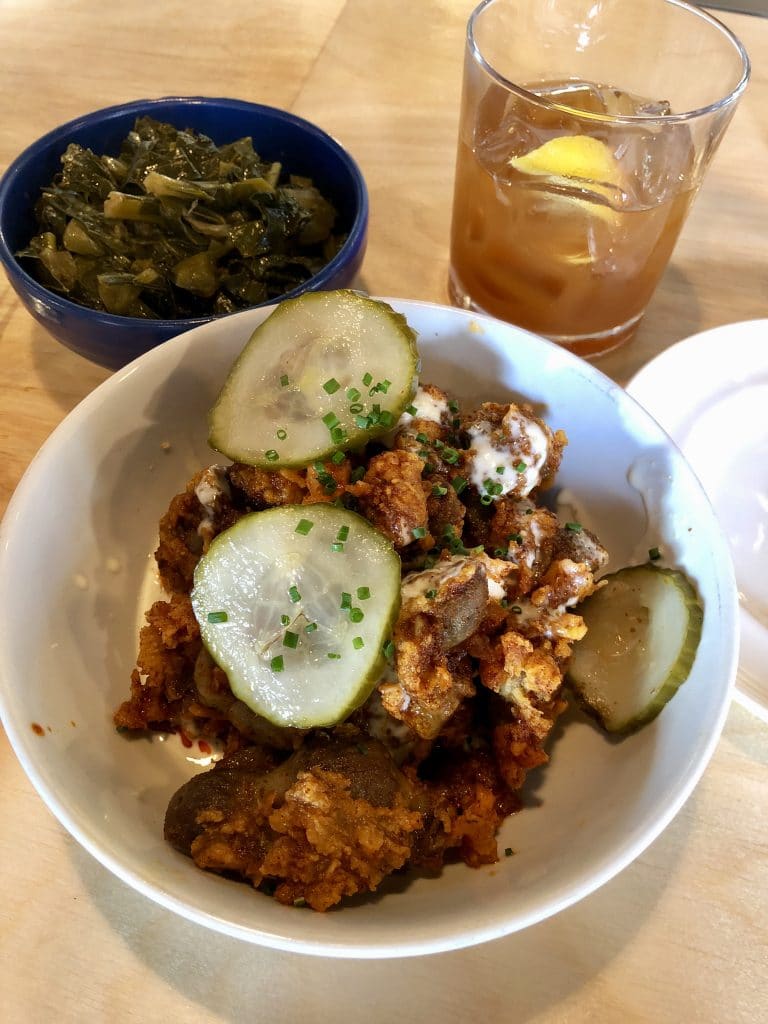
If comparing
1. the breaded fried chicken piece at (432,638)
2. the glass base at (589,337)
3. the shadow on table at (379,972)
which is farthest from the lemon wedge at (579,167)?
the shadow on table at (379,972)

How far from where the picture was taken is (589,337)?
6.61 feet

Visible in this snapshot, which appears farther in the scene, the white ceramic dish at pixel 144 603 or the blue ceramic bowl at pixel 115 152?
the blue ceramic bowl at pixel 115 152

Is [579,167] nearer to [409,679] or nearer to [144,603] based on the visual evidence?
[409,679]

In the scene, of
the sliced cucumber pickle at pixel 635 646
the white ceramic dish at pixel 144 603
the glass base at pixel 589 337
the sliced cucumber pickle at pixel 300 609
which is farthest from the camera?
the glass base at pixel 589 337

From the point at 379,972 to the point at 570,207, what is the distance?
158cm

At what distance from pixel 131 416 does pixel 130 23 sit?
8.03ft

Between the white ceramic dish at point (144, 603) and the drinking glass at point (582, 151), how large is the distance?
0.40 m

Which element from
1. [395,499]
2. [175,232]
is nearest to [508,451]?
[395,499]

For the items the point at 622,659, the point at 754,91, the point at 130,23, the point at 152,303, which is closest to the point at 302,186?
the point at 152,303

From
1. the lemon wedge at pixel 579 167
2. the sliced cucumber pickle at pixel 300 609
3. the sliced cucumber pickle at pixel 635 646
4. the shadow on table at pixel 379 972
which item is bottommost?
the shadow on table at pixel 379 972

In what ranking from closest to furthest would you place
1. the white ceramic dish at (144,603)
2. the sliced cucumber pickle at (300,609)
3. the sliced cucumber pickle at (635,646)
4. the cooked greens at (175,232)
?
the white ceramic dish at (144,603), the sliced cucumber pickle at (300,609), the sliced cucumber pickle at (635,646), the cooked greens at (175,232)

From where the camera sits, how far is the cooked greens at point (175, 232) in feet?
6.15

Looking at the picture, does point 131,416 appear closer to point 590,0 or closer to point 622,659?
point 622,659

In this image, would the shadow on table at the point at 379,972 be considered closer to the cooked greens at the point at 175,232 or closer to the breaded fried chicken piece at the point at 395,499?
the breaded fried chicken piece at the point at 395,499
